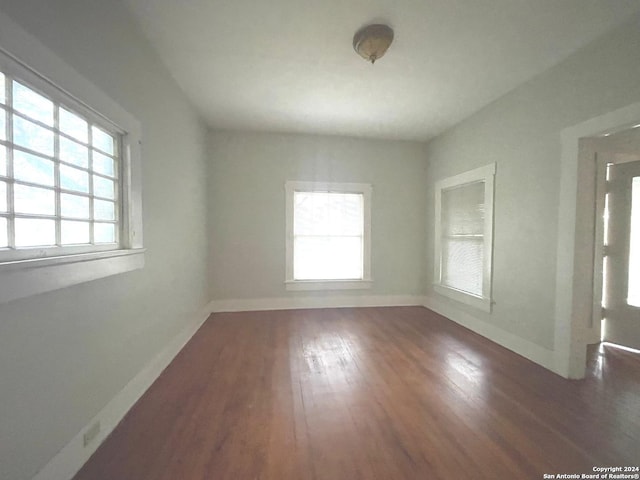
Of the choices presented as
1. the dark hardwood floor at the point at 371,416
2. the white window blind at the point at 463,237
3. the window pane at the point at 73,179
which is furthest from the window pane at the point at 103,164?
the white window blind at the point at 463,237

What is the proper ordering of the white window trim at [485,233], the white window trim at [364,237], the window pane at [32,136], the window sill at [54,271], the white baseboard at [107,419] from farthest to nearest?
the white window trim at [364,237] → the white window trim at [485,233] → the white baseboard at [107,419] → the window pane at [32,136] → the window sill at [54,271]

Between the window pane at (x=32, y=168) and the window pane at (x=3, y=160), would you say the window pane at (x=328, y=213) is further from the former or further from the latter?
the window pane at (x=3, y=160)

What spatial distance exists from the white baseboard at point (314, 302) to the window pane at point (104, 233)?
88.5 inches

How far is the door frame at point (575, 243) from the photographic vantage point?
191 cm

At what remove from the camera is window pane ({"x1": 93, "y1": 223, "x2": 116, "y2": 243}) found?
4.67 feet

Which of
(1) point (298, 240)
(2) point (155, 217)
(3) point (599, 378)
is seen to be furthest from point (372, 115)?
(3) point (599, 378)

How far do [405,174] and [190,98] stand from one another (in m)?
3.21

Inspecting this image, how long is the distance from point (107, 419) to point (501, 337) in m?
3.43

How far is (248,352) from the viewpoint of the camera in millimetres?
2385

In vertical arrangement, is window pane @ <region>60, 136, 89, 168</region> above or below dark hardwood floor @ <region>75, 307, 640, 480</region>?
above

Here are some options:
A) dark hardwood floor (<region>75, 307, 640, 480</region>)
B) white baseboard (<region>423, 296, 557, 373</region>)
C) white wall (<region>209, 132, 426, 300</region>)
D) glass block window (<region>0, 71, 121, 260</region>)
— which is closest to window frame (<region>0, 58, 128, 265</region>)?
glass block window (<region>0, 71, 121, 260</region>)

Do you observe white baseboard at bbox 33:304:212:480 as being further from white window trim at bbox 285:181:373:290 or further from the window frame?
white window trim at bbox 285:181:373:290

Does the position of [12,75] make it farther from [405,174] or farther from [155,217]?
[405,174]

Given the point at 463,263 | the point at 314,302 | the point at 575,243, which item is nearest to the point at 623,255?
the point at 575,243
